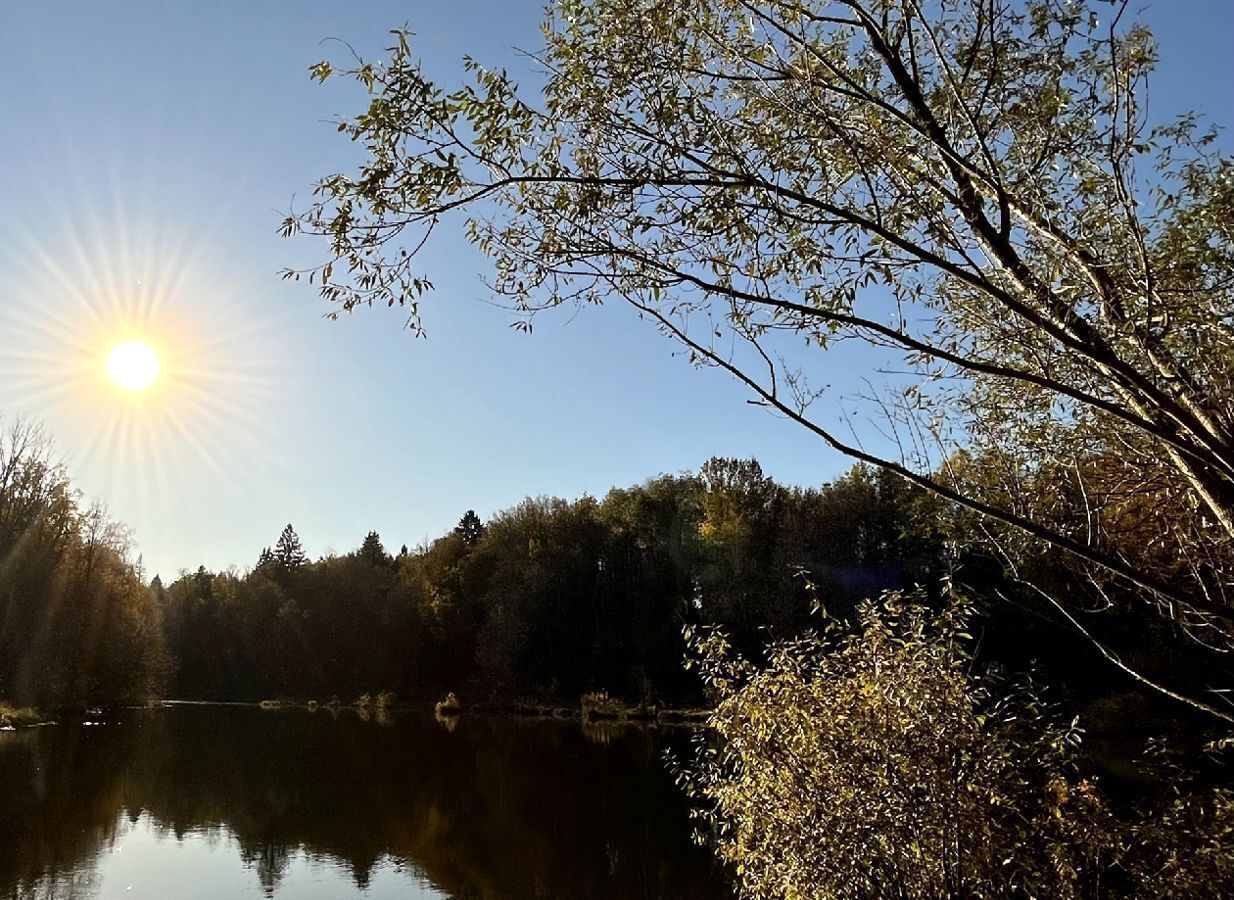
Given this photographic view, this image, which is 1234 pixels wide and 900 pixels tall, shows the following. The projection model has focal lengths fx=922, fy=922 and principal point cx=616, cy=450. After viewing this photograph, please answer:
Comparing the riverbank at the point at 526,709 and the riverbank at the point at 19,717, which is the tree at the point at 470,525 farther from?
the riverbank at the point at 19,717

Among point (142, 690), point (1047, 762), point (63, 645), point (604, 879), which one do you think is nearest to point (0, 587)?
point (63, 645)

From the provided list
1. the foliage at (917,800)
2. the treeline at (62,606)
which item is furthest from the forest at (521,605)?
the foliage at (917,800)

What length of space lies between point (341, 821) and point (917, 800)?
13524 mm

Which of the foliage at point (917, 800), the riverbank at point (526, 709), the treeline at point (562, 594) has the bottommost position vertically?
the riverbank at point (526, 709)

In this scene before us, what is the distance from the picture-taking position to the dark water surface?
1242cm

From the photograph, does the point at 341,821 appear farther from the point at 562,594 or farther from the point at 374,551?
the point at 374,551

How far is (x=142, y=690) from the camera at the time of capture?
138 feet

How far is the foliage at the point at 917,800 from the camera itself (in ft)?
19.5

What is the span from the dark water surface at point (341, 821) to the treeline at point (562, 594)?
34.3ft

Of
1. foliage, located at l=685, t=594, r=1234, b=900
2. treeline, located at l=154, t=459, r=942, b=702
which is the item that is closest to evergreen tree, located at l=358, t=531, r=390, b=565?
treeline, located at l=154, t=459, r=942, b=702

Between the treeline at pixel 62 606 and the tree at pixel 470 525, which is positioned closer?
the treeline at pixel 62 606

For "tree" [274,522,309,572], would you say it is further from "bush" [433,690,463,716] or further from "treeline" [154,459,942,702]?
"bush" [433,690,463,716]

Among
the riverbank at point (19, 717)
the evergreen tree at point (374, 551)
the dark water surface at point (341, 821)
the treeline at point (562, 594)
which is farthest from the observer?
the evergreen tree at point (374, 551)

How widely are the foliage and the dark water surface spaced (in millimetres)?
6231
